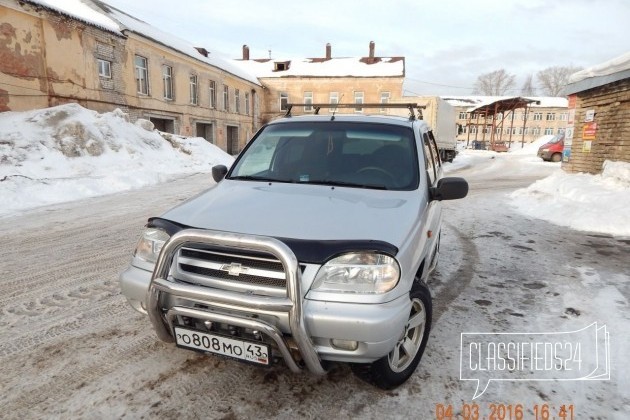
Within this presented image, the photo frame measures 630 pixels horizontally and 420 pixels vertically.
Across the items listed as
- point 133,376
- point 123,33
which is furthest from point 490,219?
point 123,33

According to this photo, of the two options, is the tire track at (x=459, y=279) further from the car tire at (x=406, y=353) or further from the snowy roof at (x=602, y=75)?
the snowy roof at (x=602, y=75)

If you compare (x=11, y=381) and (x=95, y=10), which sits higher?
(x=95, y=10)

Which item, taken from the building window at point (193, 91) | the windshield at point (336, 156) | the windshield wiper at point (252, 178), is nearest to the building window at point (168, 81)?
the building window at point (193, 91)

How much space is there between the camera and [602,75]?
10.1m

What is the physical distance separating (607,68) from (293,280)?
459 inches

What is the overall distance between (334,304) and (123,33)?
22.2m

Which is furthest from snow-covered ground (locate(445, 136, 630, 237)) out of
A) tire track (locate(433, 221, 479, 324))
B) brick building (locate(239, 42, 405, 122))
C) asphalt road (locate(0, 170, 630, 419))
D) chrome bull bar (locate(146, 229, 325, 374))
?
brick building (locate(239, 42, 405, 122))

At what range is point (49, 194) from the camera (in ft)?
29.4

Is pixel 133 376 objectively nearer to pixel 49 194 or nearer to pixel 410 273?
pixel 410 273

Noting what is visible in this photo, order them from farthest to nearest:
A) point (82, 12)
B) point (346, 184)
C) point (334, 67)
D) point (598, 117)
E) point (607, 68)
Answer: point (334, 67), point (82, 12), point (598, 117), point (607, 68), point (346, 184)

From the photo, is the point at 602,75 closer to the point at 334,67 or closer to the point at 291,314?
the point at 291,314

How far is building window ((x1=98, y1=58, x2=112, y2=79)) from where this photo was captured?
18359 millimetres

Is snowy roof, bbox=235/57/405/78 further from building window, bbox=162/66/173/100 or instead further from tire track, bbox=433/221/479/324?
tire track, bbox=433/221/479/324

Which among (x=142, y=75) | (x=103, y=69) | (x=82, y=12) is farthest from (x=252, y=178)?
(x=142, y=75)
